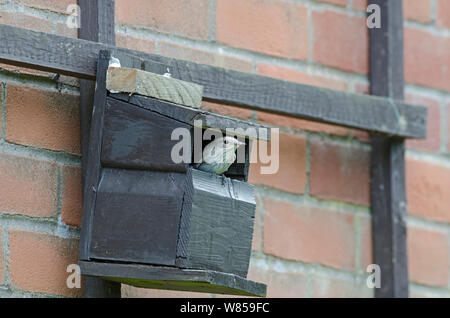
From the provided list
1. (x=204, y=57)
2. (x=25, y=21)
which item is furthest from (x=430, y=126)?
(x=25, y=21)

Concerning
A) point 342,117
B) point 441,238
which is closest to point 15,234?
point 342,117

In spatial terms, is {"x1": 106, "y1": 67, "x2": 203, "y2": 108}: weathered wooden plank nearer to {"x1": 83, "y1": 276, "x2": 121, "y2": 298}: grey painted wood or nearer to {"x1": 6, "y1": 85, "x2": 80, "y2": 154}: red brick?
{"x1": 6, "y1": 85, "x2": 80, "y2": 154}: red brick

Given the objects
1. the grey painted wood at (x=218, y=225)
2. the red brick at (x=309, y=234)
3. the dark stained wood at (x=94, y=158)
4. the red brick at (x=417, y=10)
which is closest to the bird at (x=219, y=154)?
the grey painted wood at (x=218, y=225)

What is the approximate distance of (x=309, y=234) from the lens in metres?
2.35

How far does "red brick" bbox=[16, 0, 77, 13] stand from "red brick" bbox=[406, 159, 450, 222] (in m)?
0.91

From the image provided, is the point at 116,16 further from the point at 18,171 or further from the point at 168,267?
the point at 168,267

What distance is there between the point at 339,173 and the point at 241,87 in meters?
0.39

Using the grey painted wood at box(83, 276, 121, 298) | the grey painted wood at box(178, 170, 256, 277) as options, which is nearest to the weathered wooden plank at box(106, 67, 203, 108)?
the grey painted wood at box(178, 170, 256, 277)

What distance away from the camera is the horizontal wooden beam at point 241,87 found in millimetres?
1911

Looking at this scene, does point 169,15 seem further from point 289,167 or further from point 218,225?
point 218,225

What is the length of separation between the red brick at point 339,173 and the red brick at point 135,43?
0.44m

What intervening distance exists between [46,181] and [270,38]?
63 centimetres

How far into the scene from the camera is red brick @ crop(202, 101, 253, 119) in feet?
7.35

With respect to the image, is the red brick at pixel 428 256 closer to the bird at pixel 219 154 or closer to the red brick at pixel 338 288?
the red brick at pixel 338 288
